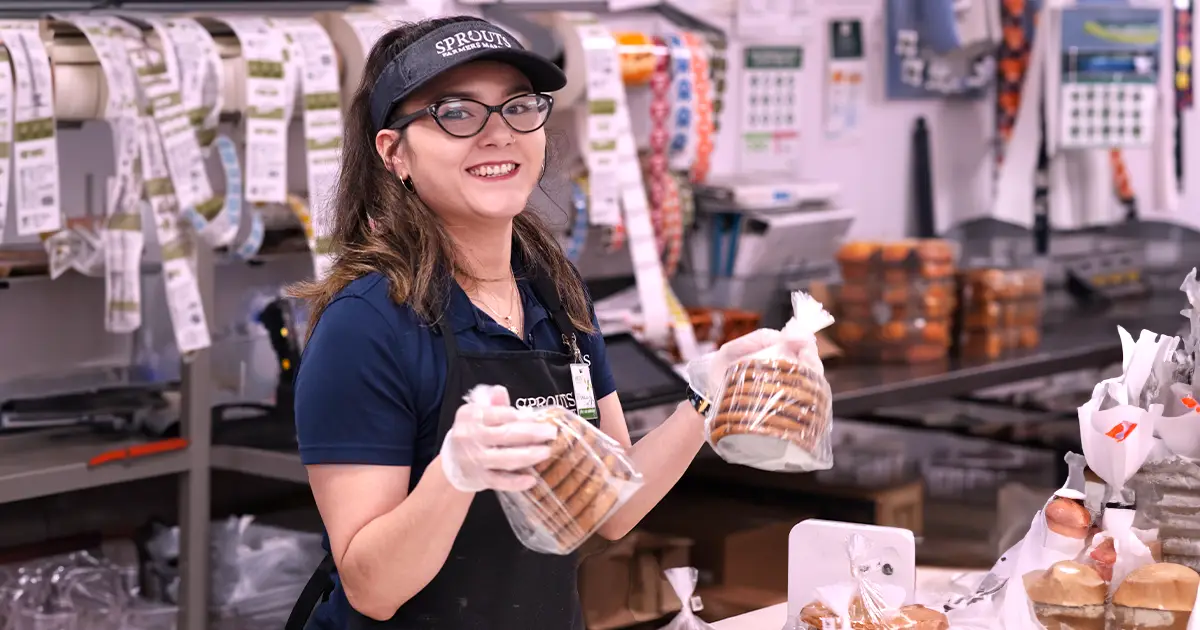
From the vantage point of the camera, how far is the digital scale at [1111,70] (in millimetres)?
5609

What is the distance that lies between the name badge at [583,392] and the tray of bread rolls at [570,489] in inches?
12.9

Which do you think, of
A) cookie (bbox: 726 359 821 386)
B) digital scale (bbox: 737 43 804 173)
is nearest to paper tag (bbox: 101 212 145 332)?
cookie (bbox: 726 359 821 386)

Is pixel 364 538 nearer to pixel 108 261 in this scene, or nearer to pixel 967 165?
pixel 108 261

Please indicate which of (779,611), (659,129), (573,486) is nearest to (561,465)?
(573,486)

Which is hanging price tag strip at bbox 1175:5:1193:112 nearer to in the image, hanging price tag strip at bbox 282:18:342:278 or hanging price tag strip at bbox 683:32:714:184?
hanging price tag strip at bbox 683:32:714:184

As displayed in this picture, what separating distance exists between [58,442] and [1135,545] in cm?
228

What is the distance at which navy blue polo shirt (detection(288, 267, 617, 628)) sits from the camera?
1671mm

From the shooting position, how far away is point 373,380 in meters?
1.69

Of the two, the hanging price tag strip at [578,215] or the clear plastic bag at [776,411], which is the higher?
the clear plastic bag at [776,411]

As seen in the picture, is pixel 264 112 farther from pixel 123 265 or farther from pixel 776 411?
pixel 776 411

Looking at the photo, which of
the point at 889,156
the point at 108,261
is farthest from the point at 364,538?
the point at 889,156

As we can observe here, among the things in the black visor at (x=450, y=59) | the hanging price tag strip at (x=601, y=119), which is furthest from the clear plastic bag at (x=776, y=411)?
the hanging price tag strip at (x=601, y=119)

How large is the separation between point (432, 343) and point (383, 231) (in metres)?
0.17

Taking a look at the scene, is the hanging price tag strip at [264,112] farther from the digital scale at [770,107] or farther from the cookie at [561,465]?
the digital scale at [770,107]
